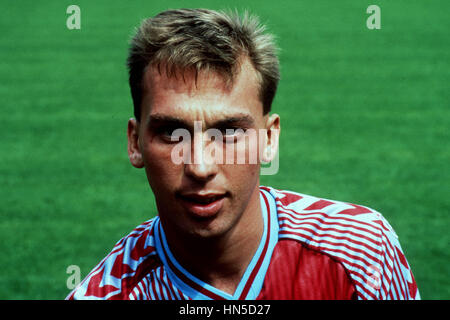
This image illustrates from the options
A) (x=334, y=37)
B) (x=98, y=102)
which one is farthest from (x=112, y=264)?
(x=334, y=37)

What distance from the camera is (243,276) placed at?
8.63 feet

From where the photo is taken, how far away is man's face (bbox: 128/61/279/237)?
232 cm

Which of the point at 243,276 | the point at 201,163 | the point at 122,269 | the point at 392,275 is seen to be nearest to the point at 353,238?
the point at 392,275

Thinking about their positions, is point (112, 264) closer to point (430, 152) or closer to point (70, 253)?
point (70, 253)

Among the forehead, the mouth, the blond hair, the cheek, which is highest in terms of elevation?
the blond hair

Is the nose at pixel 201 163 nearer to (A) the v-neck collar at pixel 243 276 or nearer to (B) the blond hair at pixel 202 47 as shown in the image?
(B) the blond hair at pixel 202 47

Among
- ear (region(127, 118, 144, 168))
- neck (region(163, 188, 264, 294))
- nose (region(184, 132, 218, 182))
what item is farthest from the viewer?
ear (region(127, 118, 144, 168))

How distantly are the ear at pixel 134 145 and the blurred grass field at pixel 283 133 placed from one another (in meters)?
2.84

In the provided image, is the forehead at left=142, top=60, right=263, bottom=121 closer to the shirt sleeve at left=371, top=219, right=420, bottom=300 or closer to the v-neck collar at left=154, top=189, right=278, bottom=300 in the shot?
the v-neck collar at left=154, top=189, right=278, bottom=300

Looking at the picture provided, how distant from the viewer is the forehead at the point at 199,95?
7.65 ft

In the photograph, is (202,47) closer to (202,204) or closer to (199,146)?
(199,146)

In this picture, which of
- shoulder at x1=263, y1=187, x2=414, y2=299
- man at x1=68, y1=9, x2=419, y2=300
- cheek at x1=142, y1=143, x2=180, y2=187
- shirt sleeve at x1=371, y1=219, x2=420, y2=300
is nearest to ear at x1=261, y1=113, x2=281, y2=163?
man at x1=68, y1=9, x2=419, y2=300

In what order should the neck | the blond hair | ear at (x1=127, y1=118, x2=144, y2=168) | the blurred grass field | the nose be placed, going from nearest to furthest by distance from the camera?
1. the nose
2. the blond hair
3. the neck
4. ear at (x1=127, y1=118, x2=144, y2=168)
5. the blurred grass field

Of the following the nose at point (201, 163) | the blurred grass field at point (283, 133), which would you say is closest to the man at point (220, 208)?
the nose at point (201, 163)
